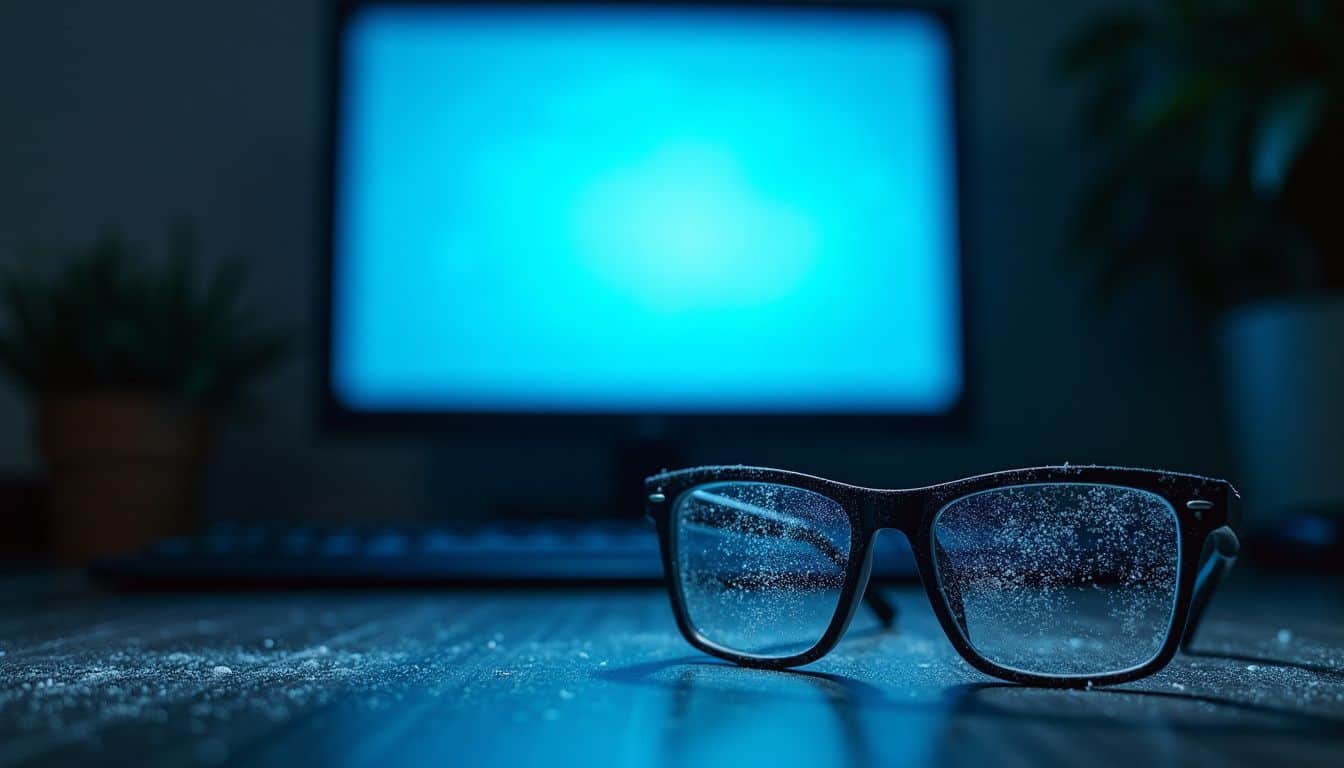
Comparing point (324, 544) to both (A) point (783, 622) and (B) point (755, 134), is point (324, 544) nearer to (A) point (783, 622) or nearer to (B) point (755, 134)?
(A) point (783, 622)

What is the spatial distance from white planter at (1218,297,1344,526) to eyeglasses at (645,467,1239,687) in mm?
485

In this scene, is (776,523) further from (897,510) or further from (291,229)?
(291,229)

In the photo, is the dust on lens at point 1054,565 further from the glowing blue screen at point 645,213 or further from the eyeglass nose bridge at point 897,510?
the glowing blue screen at point 645,213

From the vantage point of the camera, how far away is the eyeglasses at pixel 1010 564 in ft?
1.08

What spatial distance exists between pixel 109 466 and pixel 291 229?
330 millimetres

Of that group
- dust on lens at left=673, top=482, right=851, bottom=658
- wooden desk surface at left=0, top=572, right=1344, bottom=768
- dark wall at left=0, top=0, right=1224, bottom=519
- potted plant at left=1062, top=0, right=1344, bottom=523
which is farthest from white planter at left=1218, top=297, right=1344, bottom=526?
dust on lens at left=673, top=482, right=851, bottom=658

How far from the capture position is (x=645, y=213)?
81cm

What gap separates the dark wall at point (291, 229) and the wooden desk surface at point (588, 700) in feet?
1.70

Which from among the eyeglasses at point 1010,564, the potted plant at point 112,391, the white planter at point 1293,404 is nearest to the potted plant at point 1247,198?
the white planter at point 1293,404

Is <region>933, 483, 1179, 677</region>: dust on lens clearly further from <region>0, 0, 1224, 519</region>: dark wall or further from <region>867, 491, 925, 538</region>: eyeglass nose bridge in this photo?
<region>0, 0, 1224, 519</region>: dark wall

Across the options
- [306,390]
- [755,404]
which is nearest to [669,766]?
[755,404]

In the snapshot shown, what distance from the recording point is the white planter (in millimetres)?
736

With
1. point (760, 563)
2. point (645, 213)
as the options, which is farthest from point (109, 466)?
point (760, 563)

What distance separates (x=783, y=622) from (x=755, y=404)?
0.45m
